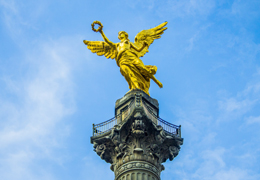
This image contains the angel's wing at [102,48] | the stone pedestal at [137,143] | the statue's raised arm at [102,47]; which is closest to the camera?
the stone pedestal at [137,143]

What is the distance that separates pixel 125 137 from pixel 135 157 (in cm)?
149

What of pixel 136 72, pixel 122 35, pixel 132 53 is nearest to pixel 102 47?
pixel 122 35

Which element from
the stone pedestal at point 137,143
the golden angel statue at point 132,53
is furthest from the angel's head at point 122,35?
the stone pedestal at point 137,143

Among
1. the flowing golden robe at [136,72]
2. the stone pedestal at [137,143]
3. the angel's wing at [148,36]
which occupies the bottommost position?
the stone pedestal at [137,143]

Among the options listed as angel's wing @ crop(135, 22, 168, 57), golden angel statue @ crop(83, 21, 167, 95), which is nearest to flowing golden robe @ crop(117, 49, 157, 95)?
golden angel statue @ crop(83, 21, 167, 95)

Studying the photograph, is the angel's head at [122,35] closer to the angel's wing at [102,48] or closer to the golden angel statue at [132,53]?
the golden angel statue at [132,53]

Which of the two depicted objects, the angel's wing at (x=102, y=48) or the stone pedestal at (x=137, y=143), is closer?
the stone pedestal at (x=137, y=143)

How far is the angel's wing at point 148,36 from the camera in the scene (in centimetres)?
3703

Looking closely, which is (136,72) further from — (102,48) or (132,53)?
(102,48)

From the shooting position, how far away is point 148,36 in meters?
38.5

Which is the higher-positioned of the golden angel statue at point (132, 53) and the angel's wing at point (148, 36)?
the angel's wing at point (148, 36)

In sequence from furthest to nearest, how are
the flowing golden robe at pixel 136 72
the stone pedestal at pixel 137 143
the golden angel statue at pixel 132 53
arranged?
1. the golden angel statue at pixel 132 53
2. the flowing golden robe at pixel 136 72
3. the stone pedestal at pixel 137 143

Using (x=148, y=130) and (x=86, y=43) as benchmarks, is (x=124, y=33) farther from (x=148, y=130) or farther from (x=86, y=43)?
(x=148, y=130)

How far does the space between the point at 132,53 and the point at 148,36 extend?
3.91 meters
